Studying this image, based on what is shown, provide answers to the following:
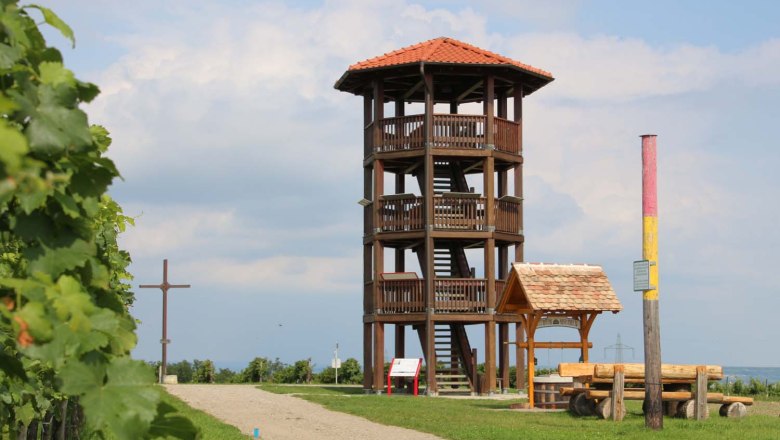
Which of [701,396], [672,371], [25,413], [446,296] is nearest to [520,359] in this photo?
[446,296]

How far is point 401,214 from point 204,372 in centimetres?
1516

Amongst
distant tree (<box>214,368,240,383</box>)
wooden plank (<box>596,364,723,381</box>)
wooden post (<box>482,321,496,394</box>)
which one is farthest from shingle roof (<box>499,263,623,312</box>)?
distant tree (<box>214,368,240,383</box>)

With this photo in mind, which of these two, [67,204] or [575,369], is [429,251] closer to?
[575,369]

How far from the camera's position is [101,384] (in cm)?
293

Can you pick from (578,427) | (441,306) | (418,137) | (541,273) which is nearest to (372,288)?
(441,306)

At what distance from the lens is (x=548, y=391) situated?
82.5ft

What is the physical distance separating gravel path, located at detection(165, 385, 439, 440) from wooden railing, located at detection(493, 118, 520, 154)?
404 inches

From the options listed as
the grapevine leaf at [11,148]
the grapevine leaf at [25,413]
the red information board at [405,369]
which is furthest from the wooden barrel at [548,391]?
the grapevine leaf at [11,148]

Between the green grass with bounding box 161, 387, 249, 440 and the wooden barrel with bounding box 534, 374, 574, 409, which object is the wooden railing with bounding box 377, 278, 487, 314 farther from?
the green grass with bounding box 161, 387, 249, 440

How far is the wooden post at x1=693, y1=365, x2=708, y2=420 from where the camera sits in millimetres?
19938

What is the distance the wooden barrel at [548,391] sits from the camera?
25.1m

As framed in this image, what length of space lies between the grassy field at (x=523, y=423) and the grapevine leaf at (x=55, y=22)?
13.8 meters

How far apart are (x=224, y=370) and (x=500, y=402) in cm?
2240

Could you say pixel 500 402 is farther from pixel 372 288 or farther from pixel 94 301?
pixel 94 301
